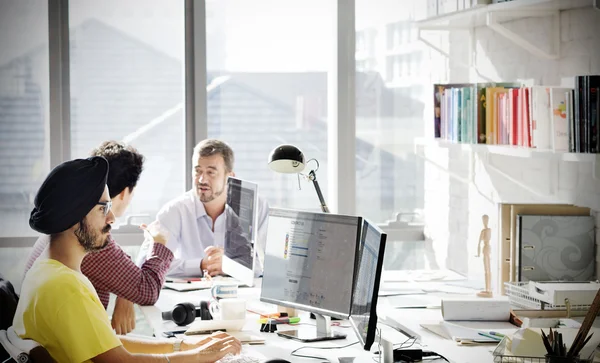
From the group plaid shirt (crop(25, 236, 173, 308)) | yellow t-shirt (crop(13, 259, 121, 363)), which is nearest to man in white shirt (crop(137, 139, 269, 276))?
plaid shirt (crop(25, 236, 173, 308))

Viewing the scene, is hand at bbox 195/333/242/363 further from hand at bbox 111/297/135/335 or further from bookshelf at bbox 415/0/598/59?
bookshelf at bbox 415/0/598/59

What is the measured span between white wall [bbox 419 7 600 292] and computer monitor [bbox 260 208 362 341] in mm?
991

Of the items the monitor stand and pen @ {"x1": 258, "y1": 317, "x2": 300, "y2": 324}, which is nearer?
the monitor stand

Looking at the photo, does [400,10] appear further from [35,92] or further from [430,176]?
[35,92]

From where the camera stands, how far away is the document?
108 inches

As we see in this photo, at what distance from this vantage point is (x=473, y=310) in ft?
9.02

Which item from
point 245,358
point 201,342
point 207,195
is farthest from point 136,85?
point 245,358

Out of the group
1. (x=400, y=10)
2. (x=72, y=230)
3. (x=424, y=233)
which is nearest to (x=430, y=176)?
(x=424, y=233)

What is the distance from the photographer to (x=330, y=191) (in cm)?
477

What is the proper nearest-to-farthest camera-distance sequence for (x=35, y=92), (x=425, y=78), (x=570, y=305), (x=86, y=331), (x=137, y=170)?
1. (x=86, y=331)
2. (x=570, y=305)
3. (x=137, y=170)
4. (x=35, y=92)
5. (x=425, y=78)

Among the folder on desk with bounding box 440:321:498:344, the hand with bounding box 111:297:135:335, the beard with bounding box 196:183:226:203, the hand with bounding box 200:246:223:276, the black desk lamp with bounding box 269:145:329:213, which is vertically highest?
the black desk lamp with bounding box 269:145:329:213

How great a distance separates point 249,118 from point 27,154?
1.22 meters

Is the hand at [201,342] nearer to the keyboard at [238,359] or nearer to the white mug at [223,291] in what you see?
the keyboard at [238,359]

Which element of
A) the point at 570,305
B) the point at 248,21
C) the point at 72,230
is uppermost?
the point at 248,21
